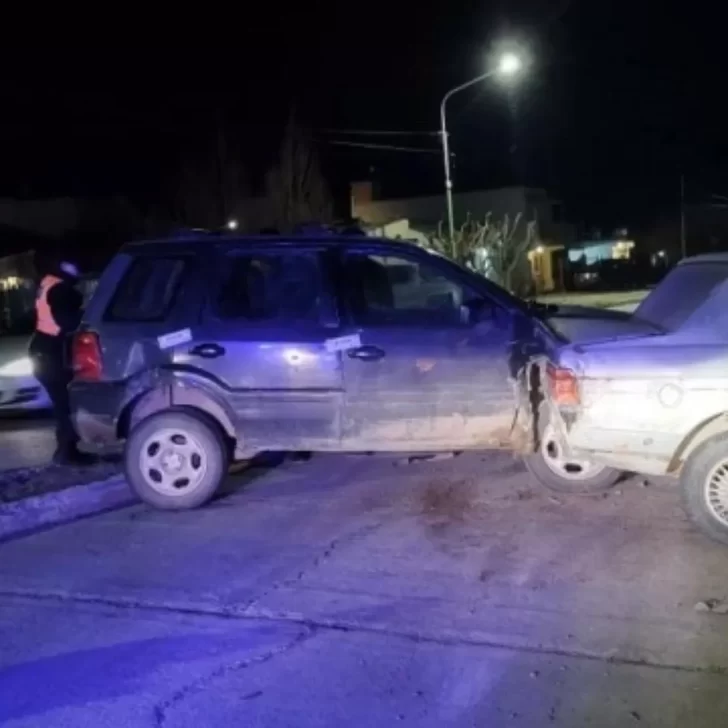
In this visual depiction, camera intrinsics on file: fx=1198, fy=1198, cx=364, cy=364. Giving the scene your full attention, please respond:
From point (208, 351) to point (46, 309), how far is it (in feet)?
6.33

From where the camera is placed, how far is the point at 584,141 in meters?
53.1

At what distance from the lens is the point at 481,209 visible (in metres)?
54.8

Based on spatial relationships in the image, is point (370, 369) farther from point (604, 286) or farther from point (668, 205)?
point (668, 205)

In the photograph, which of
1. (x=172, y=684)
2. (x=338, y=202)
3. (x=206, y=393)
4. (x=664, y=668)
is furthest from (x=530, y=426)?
(x=338, y=202)

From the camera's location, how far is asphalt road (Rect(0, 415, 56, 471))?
10297mm

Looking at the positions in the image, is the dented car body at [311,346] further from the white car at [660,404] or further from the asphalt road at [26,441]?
the asphalt road at [26,441]

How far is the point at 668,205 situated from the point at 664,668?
67584 mm

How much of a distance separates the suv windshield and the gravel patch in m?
4.19

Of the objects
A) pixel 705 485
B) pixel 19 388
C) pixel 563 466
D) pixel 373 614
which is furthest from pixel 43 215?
pixel 373 614

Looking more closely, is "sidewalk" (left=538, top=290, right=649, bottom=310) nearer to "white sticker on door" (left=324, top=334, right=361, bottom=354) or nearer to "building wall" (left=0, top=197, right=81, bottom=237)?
"white sticker on door" (left=324, top=334, right=361, bottom=354)

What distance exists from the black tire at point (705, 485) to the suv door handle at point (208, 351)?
327cm

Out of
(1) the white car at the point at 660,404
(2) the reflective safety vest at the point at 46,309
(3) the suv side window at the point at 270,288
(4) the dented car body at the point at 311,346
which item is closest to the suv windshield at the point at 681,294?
(1) the white car at the point at 660,404

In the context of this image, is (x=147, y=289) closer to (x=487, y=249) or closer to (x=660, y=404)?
(x=660, y=404)

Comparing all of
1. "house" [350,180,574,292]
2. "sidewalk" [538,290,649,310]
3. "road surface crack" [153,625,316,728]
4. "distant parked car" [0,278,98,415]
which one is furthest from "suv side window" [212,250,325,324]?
"house" [350,180,574,292]
